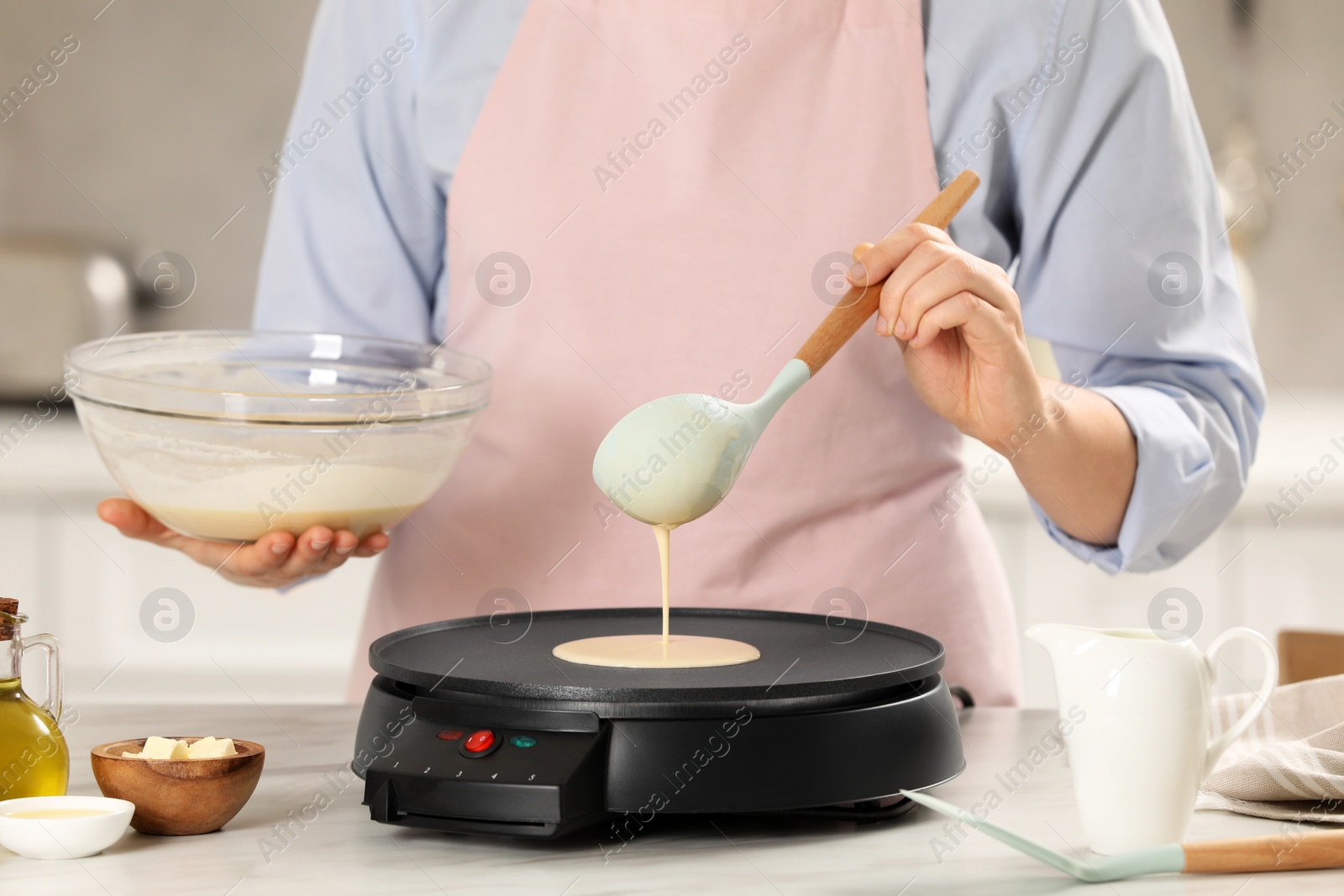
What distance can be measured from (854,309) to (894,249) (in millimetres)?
60

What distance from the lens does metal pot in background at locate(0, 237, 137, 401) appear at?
2.36 metres

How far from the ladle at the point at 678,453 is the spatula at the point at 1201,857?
0.29 m

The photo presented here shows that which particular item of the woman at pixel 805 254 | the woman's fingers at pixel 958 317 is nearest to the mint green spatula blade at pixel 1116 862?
the woman's fingers at pixel 958 317

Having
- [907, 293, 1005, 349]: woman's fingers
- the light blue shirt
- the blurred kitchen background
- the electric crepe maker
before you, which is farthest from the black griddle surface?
the blurred kitchen background

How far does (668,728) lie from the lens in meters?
0.67

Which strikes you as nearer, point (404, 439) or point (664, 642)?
point (664, 642)

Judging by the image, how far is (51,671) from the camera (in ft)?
2.52

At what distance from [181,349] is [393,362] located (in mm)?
182

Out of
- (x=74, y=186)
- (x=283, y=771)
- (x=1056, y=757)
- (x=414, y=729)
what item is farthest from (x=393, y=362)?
(x=74, y=186)

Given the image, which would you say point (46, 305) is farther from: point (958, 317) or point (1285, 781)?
point (1285, 781)

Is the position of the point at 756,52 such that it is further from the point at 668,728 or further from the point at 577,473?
the point at 668,728

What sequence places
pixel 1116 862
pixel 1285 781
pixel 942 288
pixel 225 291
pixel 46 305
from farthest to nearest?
1. pixel 225 291
2. pixel 46 305
3. pixel 942 288
4. pixel 1285 781
5. pixel 1116 862

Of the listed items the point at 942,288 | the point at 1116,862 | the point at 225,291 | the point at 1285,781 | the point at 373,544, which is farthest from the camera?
the point at 225,291

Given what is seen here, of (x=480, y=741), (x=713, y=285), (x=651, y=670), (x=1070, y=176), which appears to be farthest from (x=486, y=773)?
(x=1070, y=176)
